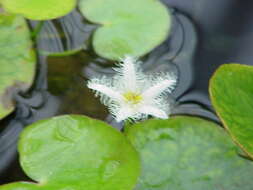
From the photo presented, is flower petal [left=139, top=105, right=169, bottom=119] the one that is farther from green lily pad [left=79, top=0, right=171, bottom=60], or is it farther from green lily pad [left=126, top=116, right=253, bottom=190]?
green lily pad [left=79, top=0, right=171, bottom=60]

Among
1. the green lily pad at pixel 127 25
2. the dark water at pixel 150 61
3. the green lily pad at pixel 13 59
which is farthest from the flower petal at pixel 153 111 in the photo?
the green lily pad at pixel 13 59

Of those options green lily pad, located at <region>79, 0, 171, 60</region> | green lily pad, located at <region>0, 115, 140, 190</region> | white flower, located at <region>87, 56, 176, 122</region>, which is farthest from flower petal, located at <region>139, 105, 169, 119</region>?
green lily pad, located at <region>79, 0, 171, 60</region>

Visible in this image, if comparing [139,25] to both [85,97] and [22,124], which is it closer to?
[85,97]

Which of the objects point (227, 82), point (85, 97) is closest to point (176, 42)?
point (85, 97)

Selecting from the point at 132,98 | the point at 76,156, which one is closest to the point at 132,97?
the point at 132,98

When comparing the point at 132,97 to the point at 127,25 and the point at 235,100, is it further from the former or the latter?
the point at 127,25

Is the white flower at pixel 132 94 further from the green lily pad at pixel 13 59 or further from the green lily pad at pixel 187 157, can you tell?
the green lily pad at pixel 13 59

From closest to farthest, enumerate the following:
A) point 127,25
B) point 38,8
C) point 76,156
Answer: point 76,156 < point 38,8 < point 127,25
